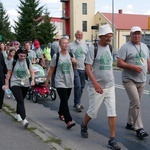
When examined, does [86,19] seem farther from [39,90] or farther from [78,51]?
[78,51]

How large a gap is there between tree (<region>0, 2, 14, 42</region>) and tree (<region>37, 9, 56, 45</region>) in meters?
12.8

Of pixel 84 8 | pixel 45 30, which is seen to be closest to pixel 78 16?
pixel 84 8

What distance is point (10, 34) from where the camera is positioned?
239ft

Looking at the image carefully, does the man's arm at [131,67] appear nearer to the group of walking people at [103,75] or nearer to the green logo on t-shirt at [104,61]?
the group of walking people at [103,75]

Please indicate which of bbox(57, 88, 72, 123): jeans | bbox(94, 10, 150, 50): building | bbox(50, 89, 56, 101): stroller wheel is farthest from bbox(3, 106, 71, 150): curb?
bbox(94, 10, 150, 50): building

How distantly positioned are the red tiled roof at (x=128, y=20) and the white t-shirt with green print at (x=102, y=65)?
56.5 meters

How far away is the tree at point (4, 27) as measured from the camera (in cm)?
7150

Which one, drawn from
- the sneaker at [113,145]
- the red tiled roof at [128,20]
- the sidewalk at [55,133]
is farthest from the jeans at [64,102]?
the red tiled roof at [128,20]

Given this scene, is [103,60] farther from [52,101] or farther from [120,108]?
[52,101]

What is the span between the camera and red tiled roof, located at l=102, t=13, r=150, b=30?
62.8 m

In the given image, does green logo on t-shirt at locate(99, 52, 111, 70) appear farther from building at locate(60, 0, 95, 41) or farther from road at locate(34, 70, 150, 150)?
building at locate(60, 0, 95, 41)

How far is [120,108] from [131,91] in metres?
2.77

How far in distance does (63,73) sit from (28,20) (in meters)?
54.6

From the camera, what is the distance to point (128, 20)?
6625 cm
